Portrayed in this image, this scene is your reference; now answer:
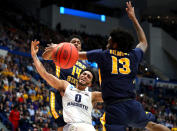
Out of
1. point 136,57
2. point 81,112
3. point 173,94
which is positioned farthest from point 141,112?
point 173,94

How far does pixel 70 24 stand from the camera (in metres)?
23.8

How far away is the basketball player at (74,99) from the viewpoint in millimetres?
4074

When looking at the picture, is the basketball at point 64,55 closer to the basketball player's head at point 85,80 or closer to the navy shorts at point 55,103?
the basketball player's head at point 85,80

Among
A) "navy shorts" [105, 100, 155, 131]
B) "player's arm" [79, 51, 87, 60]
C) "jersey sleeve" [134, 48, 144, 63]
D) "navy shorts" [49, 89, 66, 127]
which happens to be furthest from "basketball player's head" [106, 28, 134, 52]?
"navy shorts" [49, 89, 66, 127]

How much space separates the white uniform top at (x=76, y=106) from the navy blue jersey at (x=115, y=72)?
0.88 metres

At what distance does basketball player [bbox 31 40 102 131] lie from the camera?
4.07 meters

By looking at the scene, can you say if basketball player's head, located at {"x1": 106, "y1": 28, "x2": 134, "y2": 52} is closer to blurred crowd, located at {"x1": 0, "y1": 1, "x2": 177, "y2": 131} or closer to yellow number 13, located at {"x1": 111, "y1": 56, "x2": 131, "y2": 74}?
yellow number 13, located at {"x1": 111, "y1": 56, "x2": 131, "y2": 74}

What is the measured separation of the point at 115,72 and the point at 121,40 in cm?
42

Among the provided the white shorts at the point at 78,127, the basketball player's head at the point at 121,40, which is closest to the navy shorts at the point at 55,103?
the white shorts at the point at 78,127

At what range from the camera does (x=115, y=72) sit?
3371 mm

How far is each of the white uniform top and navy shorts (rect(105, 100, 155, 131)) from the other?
84 centimetres

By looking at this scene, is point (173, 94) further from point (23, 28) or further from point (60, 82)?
point (60, 82)

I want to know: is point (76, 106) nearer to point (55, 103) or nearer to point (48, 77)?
point (48, 77)

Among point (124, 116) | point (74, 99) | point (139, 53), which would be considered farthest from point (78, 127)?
point (139, 53)
